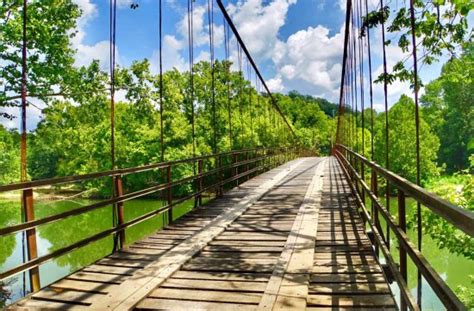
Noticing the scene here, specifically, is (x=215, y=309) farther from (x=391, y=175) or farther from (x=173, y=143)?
(x=173, y=143)

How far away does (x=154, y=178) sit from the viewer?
37000mm

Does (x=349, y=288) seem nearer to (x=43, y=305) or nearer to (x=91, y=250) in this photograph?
(x=43, y=305)

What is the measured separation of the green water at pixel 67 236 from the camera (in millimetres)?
22719

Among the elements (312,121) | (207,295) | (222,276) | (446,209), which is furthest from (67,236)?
(312,121)

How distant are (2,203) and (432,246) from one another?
118ft

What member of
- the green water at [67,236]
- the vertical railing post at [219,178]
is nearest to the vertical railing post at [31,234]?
the vertical railing post at [219,178]

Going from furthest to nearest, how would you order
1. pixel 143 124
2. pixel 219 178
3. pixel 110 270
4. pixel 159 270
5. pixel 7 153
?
1. pixel 143 124
2. pixel 7 153
3. pixel 219 178
4. pixel 110 270
5. pixel 159 270

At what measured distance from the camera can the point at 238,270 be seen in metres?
4.11

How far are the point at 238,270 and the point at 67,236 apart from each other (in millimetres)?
27690

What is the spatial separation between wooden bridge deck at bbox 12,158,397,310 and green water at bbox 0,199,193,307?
41.2 ft

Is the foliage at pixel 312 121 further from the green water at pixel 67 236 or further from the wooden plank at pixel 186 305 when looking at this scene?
the wooden plank at pixel 186 305

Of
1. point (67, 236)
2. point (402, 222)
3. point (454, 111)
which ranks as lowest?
point (67, 236)

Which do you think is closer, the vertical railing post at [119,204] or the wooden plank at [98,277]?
the wooden plank at [98,277]

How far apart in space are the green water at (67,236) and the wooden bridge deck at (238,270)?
12.5 metres
